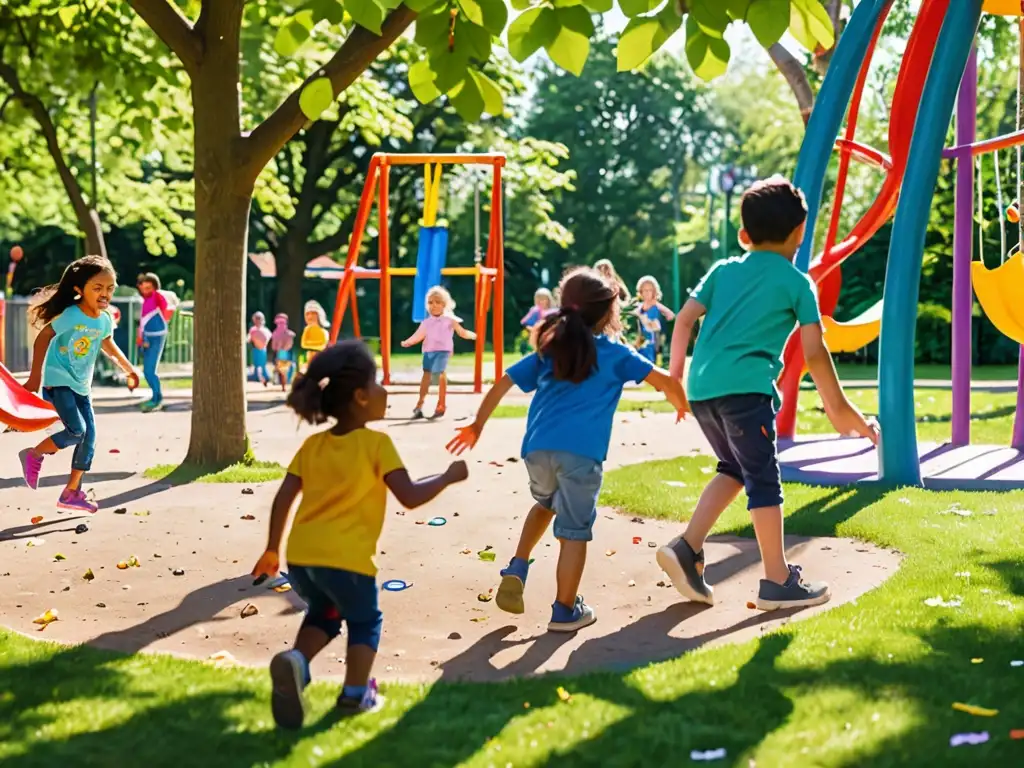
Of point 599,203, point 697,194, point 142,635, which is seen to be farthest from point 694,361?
→ point 697,194

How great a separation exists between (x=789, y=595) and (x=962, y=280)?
5.49 m

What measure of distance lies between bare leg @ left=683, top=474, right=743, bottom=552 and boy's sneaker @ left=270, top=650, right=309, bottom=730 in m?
2.17

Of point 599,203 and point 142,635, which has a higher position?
point 599,203

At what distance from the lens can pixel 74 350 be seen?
7422mm

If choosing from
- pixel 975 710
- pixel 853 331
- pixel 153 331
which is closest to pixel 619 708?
pixel 975 710

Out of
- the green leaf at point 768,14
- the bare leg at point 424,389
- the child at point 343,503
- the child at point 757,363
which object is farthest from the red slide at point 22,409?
the bare leg at point 424,389

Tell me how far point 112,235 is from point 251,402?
32980 mm

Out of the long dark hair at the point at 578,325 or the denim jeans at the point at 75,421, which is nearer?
the long dark hair at the point at 578,325

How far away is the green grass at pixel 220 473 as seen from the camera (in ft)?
28.8

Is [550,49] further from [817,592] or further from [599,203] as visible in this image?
[599,203]

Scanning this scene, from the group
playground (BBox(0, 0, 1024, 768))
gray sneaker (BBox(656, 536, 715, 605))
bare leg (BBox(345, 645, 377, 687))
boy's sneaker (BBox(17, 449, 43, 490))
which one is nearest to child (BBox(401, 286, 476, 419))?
playground (BBox(0, 0, 1024, 768))

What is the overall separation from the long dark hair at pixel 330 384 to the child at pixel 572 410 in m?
0.97

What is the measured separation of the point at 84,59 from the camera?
1291cm

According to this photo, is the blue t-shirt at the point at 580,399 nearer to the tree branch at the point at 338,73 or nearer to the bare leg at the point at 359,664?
the bare leg at the point at 359,664
